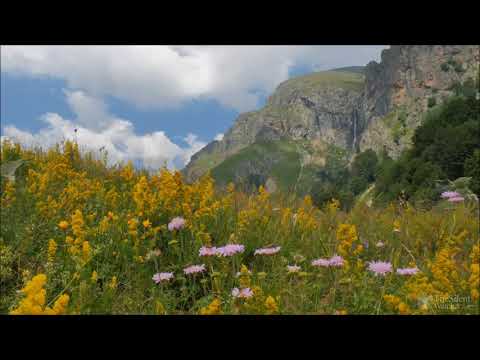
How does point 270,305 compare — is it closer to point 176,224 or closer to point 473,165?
point 176,224

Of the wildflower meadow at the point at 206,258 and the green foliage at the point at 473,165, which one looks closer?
the wildflower meadow at the point at 206,258

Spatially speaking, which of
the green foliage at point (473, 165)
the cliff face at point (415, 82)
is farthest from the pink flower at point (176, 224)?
the cliff face at point (415, 82)

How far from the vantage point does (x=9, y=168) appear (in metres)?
7.11

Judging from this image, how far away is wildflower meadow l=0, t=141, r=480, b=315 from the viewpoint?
2.38 metres

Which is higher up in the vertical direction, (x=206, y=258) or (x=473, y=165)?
(x=206, y=258)

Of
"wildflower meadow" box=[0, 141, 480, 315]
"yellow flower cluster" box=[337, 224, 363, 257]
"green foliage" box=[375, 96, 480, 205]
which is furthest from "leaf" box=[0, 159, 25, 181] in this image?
"green foliage" box=[375, 96, 480, 205]

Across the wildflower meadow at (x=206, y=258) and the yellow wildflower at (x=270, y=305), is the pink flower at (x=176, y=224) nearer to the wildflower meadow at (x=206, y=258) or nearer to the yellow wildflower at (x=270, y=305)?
the wildflower meadow at (x=206, y=258)

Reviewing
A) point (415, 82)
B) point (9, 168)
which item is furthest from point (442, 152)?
point (415, 82)

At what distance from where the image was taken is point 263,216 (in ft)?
15.3

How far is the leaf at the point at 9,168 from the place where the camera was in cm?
676

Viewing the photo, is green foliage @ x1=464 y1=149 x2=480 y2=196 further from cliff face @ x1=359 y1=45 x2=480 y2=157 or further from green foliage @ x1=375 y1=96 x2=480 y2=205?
cliff face @ x1=359 y1=45 x2=480 y2=157

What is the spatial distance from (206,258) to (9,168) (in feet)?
17.0

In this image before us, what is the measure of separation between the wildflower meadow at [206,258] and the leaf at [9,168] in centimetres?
70

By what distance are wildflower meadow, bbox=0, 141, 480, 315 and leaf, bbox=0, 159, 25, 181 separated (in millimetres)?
700
